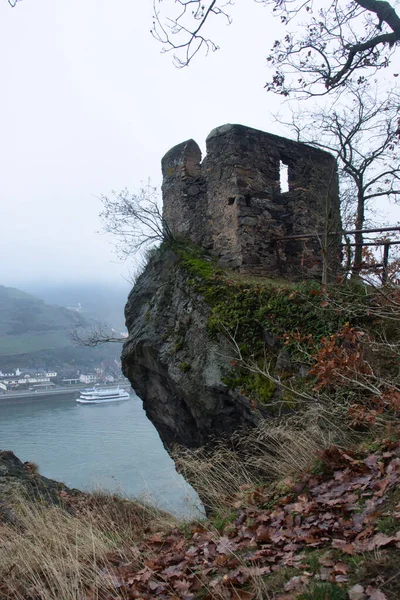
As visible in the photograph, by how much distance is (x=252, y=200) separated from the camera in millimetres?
→ 9625

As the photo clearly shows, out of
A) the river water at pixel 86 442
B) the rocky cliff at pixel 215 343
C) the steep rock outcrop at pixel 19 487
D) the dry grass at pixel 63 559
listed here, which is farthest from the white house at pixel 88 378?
the dry grass at pixel 63 559

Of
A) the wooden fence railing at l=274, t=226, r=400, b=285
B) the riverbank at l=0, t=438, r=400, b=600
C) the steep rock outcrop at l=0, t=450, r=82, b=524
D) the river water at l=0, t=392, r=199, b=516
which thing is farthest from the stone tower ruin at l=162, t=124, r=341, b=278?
the river water at l=0, t=392, r=199, b=516

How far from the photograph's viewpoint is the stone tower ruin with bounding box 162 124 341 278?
9508mm

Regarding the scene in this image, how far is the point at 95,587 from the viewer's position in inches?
127

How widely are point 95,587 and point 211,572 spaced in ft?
2.51

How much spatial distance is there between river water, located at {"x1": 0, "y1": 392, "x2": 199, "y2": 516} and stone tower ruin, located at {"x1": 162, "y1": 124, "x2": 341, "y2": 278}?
21.6 feet

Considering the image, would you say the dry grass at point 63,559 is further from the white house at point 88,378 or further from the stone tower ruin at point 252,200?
the white house at point 88,378

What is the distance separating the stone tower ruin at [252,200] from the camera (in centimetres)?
951

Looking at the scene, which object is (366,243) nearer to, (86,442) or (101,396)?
(86,442)

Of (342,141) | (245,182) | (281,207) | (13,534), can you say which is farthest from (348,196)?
Answer: (13,534)

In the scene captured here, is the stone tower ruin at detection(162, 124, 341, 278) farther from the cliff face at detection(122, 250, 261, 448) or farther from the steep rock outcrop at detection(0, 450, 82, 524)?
the steep rock outcrop at detection(0, 450, 82, 524)

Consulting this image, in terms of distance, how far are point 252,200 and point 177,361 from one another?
342cm

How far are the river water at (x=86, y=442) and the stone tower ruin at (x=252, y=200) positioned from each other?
658 centimetres

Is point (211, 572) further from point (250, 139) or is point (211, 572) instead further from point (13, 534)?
point (250, 139)
